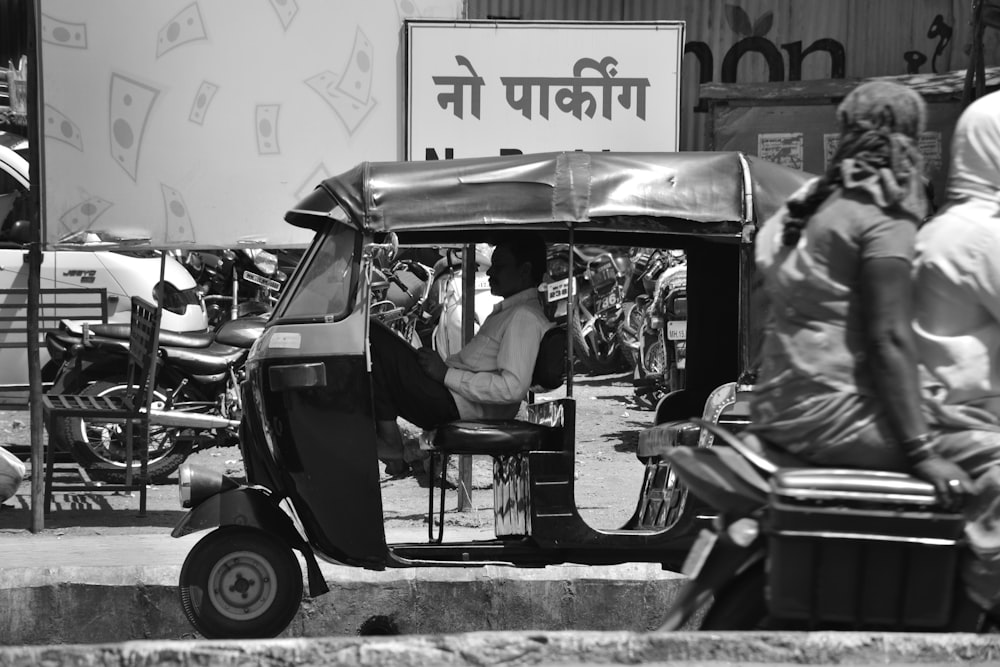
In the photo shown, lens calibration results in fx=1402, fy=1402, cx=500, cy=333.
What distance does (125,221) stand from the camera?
24.5ft

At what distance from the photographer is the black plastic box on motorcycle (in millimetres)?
5188

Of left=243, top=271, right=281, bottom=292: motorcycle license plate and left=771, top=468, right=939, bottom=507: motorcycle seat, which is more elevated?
left=243, top=271, right=281, bottom=292: motorcycle license plate

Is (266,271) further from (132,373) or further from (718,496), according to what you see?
(718,496)

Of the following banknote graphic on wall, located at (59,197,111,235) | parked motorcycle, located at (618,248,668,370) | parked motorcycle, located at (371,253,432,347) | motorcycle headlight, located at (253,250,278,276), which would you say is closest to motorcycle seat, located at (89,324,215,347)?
banknote graphic on wall, located at (59,197,111,235)

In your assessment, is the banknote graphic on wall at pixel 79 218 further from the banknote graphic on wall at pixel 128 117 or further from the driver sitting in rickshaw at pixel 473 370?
the driver sitting in rickshaw at pixel 473 370

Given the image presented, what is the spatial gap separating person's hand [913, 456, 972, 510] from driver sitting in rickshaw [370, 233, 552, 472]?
2.39m

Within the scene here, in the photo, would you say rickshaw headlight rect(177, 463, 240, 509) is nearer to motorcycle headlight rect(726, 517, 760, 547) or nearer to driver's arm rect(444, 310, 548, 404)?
driver's arm rect(444, 310, 548, 404)

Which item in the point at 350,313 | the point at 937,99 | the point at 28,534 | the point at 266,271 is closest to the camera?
the point at 350,313

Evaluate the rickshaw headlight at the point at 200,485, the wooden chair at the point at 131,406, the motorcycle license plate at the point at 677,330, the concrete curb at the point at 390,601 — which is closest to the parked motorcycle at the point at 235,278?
the wooden chair at the point at 131,406

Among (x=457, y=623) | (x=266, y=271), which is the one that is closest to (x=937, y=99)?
(x=266, y=271)

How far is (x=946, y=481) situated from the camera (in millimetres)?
3293

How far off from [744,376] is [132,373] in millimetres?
4417

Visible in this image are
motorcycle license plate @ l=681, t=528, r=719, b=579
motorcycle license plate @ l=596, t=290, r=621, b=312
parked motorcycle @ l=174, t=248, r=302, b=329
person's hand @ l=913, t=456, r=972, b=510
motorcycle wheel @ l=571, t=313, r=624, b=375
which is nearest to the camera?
person's hand @ l=913, t=456, r=972, b=510

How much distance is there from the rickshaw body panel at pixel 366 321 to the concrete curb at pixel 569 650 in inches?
78.0
